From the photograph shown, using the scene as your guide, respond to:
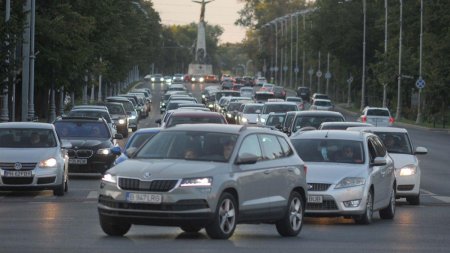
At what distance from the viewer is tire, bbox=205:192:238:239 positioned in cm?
1591

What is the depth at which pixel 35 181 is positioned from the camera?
1005 inches

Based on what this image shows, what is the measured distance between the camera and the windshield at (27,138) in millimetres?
26500

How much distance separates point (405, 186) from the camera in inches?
1013

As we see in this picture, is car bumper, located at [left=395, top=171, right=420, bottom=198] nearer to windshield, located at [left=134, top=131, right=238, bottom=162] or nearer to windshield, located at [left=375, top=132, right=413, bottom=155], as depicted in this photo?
Answer: windshield, located at [left=375, top=132, right=413, bottom=155]

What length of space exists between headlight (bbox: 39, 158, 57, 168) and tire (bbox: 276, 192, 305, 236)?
349 inches

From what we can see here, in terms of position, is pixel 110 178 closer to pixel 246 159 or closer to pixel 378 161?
pixel 246 159

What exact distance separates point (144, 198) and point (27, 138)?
38.0 feet

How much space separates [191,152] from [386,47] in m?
82.3

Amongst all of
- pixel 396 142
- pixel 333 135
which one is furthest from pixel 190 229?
pixel 396 142

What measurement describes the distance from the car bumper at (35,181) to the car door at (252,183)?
30.7 ft

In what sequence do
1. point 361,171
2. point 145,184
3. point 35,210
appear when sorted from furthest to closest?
point 35,210 < point 361,171 < point 145,184

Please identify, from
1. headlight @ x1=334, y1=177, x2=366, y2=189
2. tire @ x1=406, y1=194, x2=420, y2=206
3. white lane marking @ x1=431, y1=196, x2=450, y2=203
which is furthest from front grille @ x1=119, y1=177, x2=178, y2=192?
white lane marking @ x1=431, y1=196, x2=450, y2=203

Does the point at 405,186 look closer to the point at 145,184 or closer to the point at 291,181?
the point at 291,181

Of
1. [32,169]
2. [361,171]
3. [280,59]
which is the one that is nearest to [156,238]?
[361,171]
